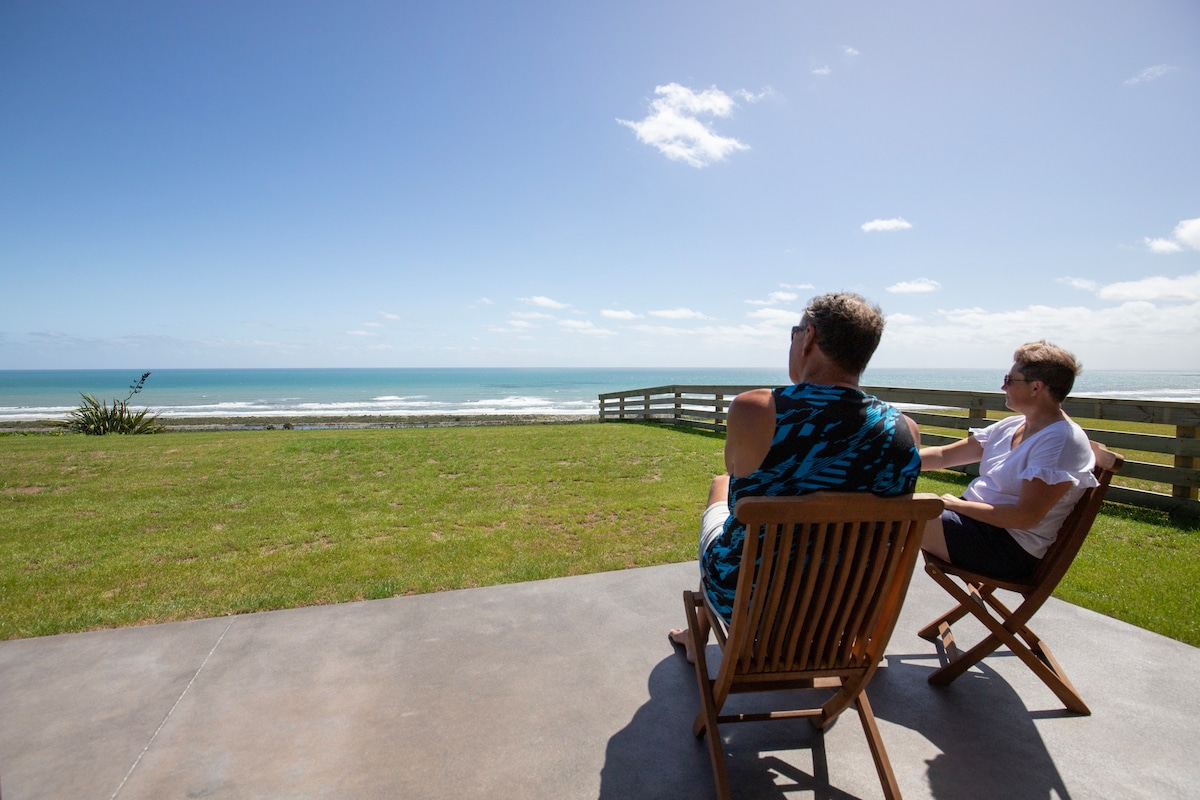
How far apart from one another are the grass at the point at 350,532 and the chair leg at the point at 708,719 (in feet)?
5.57

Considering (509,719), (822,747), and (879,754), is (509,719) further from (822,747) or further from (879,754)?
(879,754)

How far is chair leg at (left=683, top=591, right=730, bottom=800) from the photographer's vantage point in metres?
1.55

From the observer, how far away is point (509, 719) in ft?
6.28

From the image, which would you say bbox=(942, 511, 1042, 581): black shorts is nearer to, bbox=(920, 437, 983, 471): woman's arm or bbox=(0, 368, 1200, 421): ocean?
bbox=(920, 437, 983, 471): woman's arm

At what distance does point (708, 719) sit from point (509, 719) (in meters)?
0.70

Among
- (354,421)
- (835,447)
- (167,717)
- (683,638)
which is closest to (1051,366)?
(835,447)

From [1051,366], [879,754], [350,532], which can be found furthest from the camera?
[350,532]

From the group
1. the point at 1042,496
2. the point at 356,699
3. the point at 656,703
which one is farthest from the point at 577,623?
the point at 1042,496

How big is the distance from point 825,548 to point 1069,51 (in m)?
7.61

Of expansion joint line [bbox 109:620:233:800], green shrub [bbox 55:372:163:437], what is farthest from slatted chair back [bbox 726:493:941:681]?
green shrub [bbox 55:372:163:437]

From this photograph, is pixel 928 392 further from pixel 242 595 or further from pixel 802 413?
pixel 242 595

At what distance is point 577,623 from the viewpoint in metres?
2.63

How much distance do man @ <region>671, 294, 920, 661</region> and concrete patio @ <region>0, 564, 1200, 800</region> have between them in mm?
789

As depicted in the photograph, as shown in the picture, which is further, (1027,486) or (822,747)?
(1027,486)
